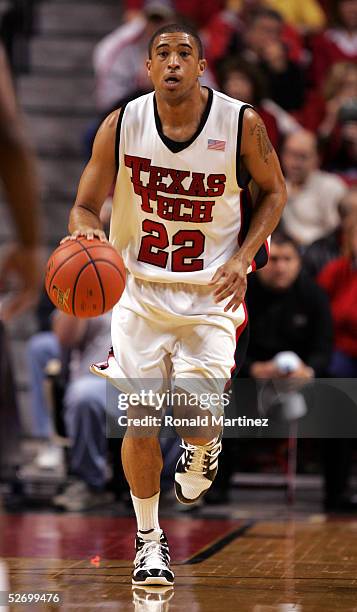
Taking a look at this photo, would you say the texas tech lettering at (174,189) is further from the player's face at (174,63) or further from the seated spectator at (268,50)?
the seated spectator at (268,50)

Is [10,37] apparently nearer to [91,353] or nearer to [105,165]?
[91,353]

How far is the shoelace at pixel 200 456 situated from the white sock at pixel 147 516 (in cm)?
20

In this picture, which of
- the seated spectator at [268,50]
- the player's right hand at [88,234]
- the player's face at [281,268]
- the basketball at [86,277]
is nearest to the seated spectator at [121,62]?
the seated spectator at [268,50]

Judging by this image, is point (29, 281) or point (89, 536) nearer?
point (29, 281)

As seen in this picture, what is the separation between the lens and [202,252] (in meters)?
5.18

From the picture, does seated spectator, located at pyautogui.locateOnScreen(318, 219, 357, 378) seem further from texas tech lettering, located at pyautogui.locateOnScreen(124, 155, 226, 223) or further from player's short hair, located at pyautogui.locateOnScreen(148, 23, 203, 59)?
player's short hair, located at pyautogui.locateOnScreen(148, 23, 203, 59)

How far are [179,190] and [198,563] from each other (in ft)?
5.53

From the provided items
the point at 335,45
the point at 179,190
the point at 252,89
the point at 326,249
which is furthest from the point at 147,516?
the point at 335,45

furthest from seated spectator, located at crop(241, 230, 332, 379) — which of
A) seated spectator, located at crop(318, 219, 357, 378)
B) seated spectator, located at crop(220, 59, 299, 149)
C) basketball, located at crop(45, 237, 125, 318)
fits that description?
basketball, located at crop(45, 237, 125, 318)

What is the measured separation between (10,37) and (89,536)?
6392mm

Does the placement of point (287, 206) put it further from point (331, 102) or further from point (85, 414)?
point (85, 414)

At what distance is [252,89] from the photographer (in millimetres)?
9758

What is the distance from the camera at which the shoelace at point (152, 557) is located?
16.6 feet

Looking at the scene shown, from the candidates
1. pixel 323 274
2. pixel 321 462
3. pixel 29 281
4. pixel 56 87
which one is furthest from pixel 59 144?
pixel 29 281
